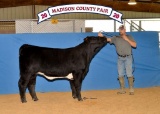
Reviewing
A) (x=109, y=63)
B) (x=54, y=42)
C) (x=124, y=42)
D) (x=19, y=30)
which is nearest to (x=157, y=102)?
(x=124, y=42)

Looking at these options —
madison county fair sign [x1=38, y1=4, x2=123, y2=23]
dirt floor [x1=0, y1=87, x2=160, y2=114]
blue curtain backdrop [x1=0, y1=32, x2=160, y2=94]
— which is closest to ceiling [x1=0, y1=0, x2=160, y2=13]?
madison county fair sign [x1=38, y1=4, x2=123, y2=23]

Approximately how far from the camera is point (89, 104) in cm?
629

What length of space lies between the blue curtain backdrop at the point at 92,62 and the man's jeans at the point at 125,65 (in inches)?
29.9

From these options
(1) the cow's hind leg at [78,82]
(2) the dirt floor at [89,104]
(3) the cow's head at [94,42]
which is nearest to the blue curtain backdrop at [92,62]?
(2) the dirt floor at [89,104]

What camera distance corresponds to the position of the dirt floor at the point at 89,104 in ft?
18.5

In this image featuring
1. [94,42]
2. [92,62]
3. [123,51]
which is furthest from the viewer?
[92,62]

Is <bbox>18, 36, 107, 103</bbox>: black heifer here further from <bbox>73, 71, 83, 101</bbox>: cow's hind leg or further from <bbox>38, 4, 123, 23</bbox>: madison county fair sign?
<bbox>38, 4, 123, 23</bbox>: madison county fair sign

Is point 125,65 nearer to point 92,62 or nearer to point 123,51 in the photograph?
point 123,51

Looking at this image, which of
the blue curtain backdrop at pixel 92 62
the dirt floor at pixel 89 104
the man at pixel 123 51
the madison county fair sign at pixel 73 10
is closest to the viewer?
the dirt floor at pixel 89 104

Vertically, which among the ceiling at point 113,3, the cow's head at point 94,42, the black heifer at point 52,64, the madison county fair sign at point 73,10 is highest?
the ceiling at point 113,3

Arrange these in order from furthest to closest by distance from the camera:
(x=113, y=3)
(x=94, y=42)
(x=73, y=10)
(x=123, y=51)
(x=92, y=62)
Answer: (x=113, y=3)
(x=73, y=10)
(x=92, y=62)
(x=123, y=51)
(x=94, y=42)

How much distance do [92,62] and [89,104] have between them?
2.15 meters

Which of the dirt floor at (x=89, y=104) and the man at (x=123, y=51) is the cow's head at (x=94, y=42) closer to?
the man at (x=123, y=51)

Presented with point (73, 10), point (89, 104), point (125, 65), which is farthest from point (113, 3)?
point (89, 104)
